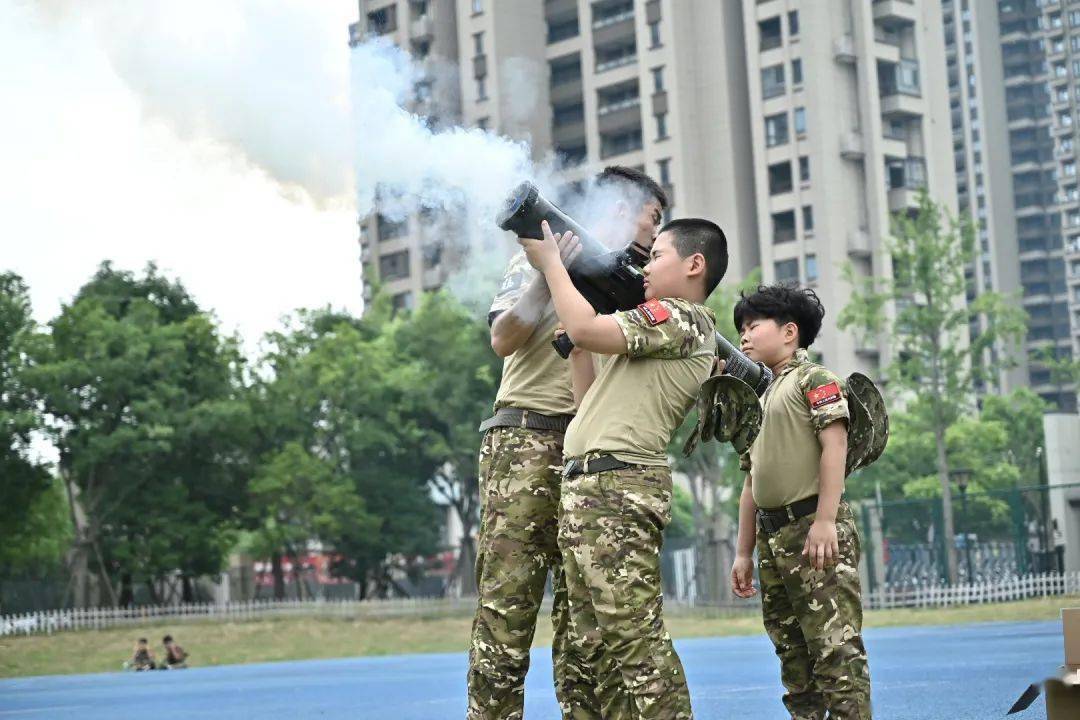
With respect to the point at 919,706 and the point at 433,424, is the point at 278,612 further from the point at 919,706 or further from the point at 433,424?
the point at 919,706

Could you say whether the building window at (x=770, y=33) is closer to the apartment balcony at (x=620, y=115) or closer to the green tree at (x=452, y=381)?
the apartment balcony at (x=620, y=115)

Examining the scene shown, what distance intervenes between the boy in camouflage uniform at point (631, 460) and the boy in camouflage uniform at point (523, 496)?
38cm

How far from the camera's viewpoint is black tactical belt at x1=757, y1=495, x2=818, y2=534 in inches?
237

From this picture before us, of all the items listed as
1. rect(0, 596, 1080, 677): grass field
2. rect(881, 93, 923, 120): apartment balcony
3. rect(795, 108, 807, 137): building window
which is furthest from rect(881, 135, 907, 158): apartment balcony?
rect(0, 596, 1080, 677): grass field

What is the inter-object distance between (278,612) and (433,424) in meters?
11.5

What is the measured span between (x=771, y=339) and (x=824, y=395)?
0.41m

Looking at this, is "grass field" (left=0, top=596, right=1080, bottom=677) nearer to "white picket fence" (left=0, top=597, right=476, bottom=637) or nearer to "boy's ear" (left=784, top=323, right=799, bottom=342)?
"white picket fence" (left=0, top=597, right=476, bottom=637)

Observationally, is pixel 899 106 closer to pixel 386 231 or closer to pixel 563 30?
pixel 563 30

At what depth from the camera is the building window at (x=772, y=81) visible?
6600 centimetres

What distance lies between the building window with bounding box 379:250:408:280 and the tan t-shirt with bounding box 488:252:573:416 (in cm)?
7112

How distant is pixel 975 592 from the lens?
29203 millimetres

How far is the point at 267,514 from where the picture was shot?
1743 inches

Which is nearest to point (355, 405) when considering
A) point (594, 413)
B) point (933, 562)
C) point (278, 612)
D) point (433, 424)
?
point (433, 424)

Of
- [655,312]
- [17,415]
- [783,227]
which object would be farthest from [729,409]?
[783,227]
